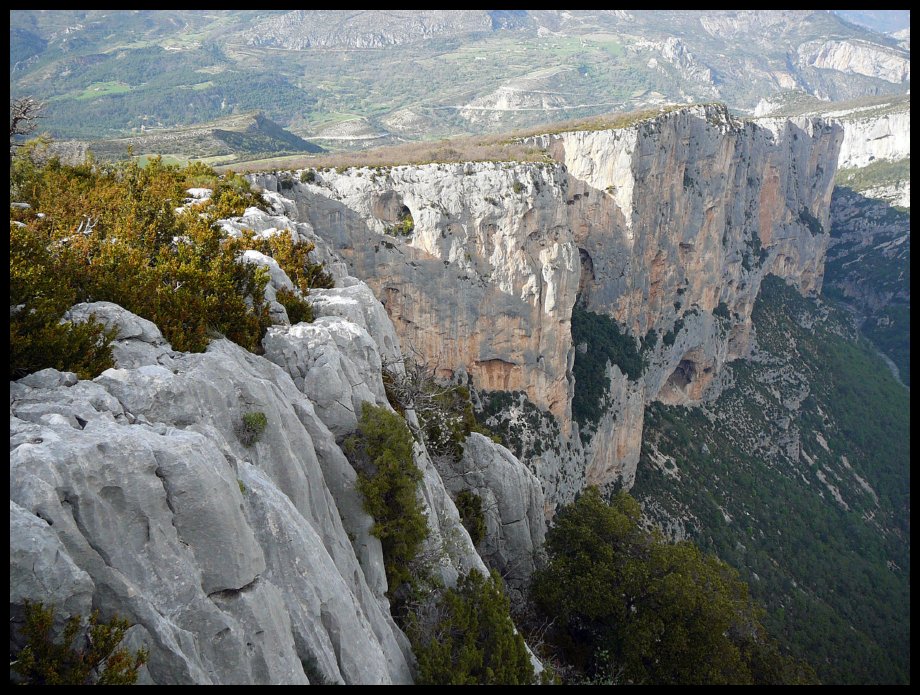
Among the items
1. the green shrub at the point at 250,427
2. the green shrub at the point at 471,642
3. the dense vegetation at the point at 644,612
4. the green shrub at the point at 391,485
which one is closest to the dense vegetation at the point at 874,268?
the dense vegetation at the point at 644,612

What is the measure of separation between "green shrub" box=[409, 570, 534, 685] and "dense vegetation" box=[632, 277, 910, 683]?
3183 cm

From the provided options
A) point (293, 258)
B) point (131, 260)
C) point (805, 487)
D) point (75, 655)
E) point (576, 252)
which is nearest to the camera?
point (75, 655)

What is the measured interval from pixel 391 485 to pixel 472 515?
650 centimetres

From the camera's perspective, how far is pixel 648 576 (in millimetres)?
16688

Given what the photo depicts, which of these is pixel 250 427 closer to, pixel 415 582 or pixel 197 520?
pixel 197 520

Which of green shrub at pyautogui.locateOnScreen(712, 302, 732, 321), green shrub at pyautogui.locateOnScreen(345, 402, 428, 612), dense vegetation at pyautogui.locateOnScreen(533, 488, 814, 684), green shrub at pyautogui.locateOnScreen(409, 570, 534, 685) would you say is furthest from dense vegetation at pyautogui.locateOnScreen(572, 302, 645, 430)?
green shrub at pyautogui.locateOnScreen(345, 402, 428, 612)

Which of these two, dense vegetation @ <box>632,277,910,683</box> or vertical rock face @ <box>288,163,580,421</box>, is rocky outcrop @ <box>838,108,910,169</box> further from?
vertical rock face @ <box>288,163,580,421</box>

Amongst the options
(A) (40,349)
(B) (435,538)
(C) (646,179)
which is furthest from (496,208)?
(A) (40,349)

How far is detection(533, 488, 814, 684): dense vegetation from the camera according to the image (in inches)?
603

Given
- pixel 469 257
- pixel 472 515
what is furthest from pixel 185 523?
pixel 469 257

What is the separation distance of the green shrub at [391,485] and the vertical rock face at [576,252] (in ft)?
66.3

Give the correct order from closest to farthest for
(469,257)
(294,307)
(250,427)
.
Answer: (250,427) < (294,307) < (469,257)

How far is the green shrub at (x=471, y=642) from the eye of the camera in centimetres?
948

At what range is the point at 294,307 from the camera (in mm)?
12328
